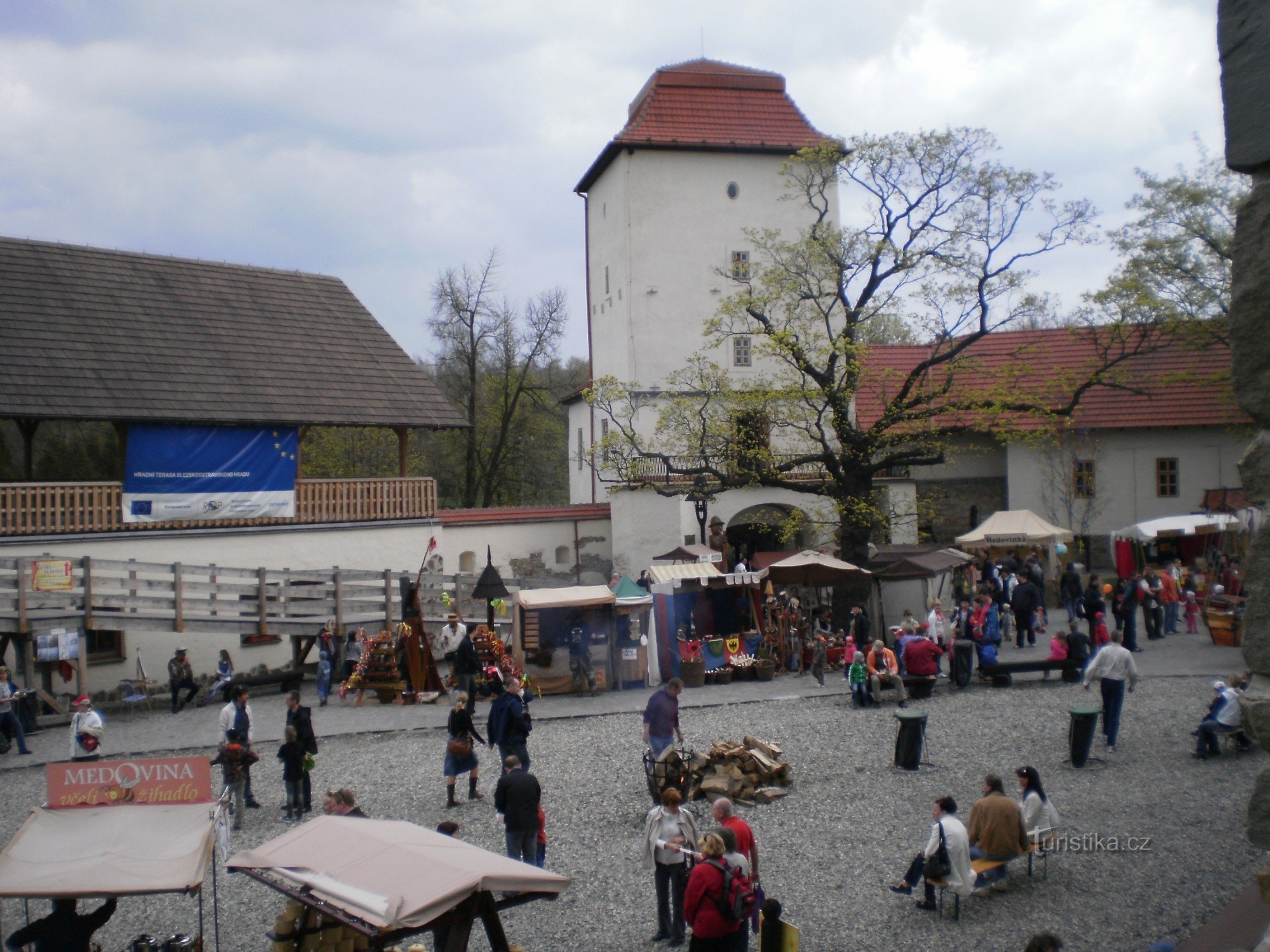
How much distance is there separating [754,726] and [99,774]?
→ 10.6m

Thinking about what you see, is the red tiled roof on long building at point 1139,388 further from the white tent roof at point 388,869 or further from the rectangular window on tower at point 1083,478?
the white tent roof at point 388,869

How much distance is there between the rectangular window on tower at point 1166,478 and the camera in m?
35.3

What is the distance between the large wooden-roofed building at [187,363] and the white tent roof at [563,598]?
673cm

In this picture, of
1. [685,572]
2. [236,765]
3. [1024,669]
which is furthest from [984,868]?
[685,572]

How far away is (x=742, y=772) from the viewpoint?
12.9 m

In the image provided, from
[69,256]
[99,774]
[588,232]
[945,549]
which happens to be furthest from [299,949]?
[588,232]

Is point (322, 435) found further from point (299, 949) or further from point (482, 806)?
point (299, 949)

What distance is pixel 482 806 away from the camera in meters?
12.8

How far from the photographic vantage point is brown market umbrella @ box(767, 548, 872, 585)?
20953 millimetres

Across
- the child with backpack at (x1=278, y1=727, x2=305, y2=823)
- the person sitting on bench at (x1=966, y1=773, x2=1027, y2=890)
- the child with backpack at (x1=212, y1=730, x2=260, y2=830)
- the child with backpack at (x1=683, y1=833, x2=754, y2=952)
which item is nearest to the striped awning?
the child with backpack at (x1=278, y1=727, x2=305, y2=823)

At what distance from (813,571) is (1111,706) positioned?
7873 mm

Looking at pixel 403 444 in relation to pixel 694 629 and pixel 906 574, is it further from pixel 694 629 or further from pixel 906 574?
pixel 906 574

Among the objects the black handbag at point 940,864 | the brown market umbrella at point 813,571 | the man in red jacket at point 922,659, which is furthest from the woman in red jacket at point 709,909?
the brown market umbrella at point 813,571

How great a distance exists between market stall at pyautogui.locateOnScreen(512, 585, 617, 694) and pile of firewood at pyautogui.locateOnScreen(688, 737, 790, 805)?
23.6 feet
